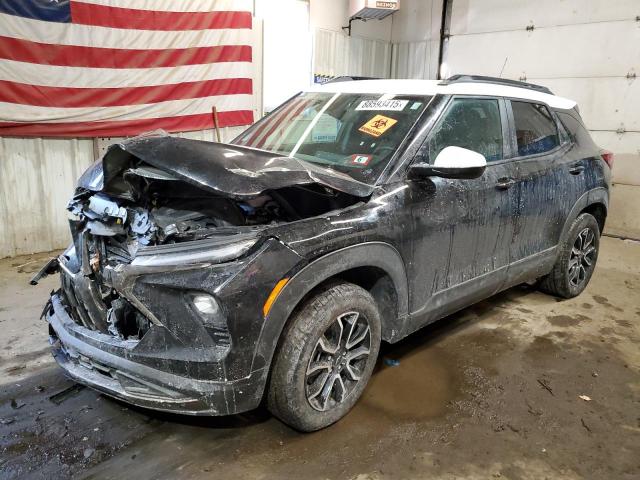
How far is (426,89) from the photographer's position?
3225 mm

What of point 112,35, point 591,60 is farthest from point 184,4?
point 591,60

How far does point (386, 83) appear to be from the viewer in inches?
136

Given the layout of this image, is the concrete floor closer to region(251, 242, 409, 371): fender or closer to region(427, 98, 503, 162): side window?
region(251, 242, 409, 371): fender

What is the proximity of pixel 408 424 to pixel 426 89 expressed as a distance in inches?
79.5

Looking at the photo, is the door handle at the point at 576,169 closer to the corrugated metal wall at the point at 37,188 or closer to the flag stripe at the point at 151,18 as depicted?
the flag stripe at the point at 151,18

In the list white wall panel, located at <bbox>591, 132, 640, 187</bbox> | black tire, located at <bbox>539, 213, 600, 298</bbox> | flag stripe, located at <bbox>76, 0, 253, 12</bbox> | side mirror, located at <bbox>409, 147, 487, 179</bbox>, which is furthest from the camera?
white wall panel, located at <bbox>591, 132, 640, 187</bbox>

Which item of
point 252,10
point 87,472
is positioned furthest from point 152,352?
point 252,10

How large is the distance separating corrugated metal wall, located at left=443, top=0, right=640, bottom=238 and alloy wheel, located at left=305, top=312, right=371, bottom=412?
6092 millimetres

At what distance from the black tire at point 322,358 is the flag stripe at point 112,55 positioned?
4.32 m

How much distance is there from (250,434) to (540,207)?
258cm

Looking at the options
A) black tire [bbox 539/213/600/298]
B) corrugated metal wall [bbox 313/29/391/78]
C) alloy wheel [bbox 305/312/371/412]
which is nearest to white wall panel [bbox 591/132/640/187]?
black tire [bbox 539/213/600/298]

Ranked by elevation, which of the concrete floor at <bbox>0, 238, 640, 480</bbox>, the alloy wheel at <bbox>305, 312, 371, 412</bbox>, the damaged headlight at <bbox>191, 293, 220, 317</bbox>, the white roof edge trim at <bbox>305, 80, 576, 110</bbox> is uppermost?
the white roof edge trim at <bbox>305, 80, 576, 110</bbox>

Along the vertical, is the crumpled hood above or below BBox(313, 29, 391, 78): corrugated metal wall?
below

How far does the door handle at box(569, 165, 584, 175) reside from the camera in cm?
399
